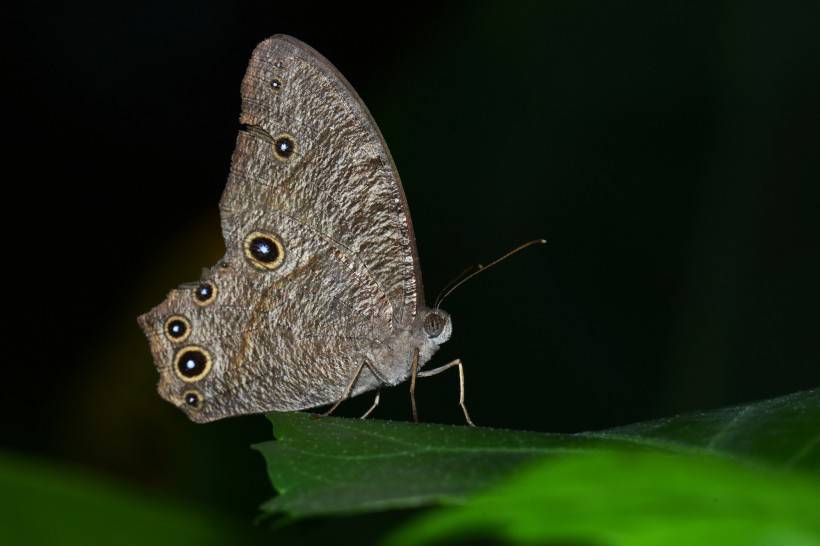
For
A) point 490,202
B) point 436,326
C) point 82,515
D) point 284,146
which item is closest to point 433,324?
point 436,326

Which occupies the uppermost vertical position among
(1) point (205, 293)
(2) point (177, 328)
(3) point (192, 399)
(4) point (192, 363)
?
(1) point (205, 293)

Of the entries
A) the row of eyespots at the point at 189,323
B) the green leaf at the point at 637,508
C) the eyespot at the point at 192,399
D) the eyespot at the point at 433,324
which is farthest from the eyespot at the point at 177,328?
the green leaf at the point at 637,508

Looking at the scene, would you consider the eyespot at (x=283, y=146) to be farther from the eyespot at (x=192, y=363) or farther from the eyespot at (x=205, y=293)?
the eyespot at (x=192, y=363)

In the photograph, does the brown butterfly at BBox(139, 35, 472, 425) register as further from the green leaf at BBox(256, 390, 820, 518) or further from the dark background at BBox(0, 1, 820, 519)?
the dark background at BBox(0, 1, 820, 519)

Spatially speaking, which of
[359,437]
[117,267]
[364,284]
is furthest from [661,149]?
[359,437]

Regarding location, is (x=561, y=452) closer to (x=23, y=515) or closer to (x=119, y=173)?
(x=23, y=515)

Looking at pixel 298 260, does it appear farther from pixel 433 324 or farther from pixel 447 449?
pixel 447 449
